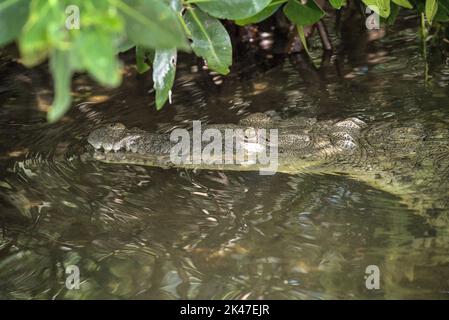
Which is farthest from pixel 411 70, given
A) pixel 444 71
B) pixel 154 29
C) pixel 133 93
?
pixel 154 29

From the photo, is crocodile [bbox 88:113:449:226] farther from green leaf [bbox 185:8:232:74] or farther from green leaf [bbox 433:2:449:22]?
green leaf [bbox 185:8:232:74]

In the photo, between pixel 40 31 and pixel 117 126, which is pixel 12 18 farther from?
pixel 117 126

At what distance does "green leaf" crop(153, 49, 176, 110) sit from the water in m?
0.76

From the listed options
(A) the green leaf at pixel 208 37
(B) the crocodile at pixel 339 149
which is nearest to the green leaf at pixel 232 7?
(A) the green leaf at pixel 208 37

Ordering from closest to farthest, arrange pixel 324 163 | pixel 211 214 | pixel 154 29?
pixel 154 29 < pixel 211 214 < pixel 324 163

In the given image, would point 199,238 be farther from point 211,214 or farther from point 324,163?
point 324,163

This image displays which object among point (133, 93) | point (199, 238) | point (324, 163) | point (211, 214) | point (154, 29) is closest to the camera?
point (154, 29)

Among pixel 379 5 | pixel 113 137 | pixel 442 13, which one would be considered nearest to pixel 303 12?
pixel 379 5

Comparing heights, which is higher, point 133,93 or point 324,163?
point 133,93

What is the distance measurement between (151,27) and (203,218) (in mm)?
1608

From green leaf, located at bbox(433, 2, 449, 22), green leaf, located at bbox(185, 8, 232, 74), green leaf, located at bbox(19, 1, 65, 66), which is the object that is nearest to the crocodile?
green leaf, located at bbox(433, 2, 449, 22)

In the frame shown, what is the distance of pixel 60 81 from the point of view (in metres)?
1.07

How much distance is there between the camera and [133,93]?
4199 mm
